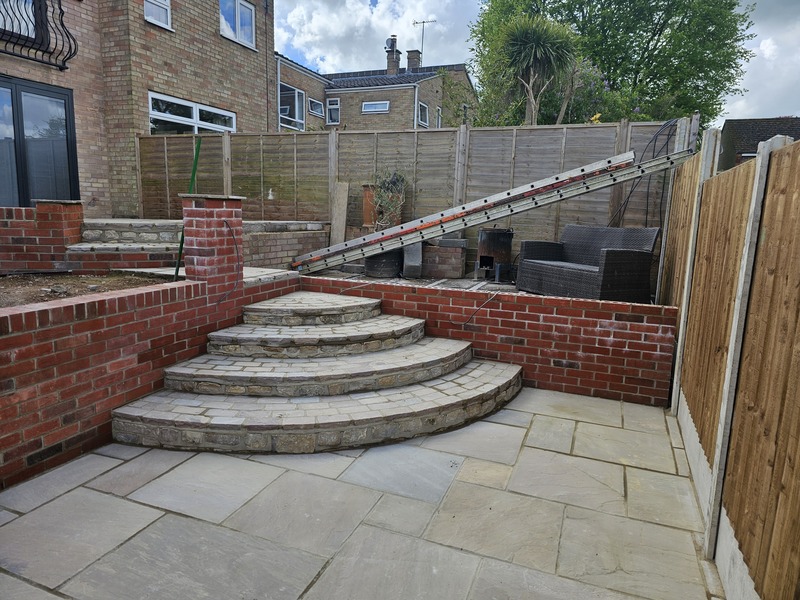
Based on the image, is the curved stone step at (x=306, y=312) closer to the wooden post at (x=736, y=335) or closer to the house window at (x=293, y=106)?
the wooden post at (x=736, y=335)

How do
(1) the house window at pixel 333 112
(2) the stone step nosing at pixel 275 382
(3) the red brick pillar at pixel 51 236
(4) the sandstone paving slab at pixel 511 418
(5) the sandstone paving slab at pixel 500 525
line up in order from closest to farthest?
(5) the sandstone paving slab at pixel 500 525 < (2) the stone step nosing at pixel 275 382 < (4) the sandstone paving slab at pixel 511 418 < (3) the red brick pillar at pixel 51 236 < (1) the house window at pixel 333 112

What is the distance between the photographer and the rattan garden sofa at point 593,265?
4.68 m

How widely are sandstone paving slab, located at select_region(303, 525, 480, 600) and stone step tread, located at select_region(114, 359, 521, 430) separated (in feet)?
3.15

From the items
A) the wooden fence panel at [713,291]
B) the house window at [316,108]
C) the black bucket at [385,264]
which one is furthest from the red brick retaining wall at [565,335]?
the house window at [316,108]

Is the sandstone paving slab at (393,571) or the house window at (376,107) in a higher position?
the house window at (376,107)

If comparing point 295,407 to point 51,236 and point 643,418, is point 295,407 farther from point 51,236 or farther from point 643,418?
point 51,236

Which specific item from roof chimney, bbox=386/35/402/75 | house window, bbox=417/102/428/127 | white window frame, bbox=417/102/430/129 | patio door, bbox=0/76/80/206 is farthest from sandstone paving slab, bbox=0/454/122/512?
roof chimney, bbox=386/35/402/75

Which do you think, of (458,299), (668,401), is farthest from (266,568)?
(668,401)

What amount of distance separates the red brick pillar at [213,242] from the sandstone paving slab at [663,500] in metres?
3.25

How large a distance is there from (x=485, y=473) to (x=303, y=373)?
1.42m

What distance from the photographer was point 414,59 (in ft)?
79.0

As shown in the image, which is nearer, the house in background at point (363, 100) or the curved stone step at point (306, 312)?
the curved stone step at point (306, 312)

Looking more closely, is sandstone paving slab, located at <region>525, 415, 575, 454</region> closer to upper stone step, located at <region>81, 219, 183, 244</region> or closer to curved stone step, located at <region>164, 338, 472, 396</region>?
curved stone step, located at <region>164, 338, 472, 396</region>

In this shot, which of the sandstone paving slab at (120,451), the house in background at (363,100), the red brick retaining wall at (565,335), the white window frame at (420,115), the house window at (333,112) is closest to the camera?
the sandstone paving slab at (120,451)
